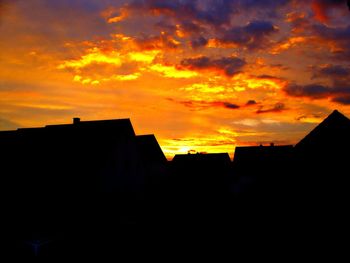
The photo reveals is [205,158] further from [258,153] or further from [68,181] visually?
[68,181]

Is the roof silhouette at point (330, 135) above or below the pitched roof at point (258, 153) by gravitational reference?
below

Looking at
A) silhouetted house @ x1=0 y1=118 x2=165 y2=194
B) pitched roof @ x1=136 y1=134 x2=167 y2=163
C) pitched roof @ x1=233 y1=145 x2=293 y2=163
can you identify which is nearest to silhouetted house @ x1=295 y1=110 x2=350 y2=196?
silhouetted house @ x1=0 y1=118 x2=165 y2=194

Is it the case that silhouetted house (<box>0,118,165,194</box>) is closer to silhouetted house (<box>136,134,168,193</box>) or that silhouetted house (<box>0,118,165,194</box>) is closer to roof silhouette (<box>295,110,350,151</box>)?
roof silhouette (<box>295,110,350,151</box>)

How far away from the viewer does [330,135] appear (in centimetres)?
2111

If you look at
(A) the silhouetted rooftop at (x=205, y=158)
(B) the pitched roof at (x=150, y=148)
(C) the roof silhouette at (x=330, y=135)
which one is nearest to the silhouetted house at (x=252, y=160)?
(A) the silhouetted rooftop at (x=205, y=158)

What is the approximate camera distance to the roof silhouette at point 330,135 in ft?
68.2

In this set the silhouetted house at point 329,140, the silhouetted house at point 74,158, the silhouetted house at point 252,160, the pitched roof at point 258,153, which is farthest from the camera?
the pitched roof at point 258,153

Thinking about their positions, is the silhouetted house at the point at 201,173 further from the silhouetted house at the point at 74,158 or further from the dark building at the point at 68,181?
the dark building at the point at 68,181

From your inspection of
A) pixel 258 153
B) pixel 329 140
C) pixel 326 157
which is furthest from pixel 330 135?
pixel 258 153

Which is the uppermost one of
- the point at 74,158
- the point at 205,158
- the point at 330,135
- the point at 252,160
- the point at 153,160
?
the point at 205,158

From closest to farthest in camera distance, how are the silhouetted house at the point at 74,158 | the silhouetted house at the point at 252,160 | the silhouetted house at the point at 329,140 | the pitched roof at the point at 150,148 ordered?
the silhouetted house at the point at 329,140
the silhouetted house at the point at 74,158
the pitched roof at the point at 150,148
the silhouetted house at the point at 252,160

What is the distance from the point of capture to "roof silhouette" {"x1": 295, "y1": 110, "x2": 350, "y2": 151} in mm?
20781

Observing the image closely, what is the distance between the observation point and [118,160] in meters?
25.4

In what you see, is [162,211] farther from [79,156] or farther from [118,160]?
[79,156]
